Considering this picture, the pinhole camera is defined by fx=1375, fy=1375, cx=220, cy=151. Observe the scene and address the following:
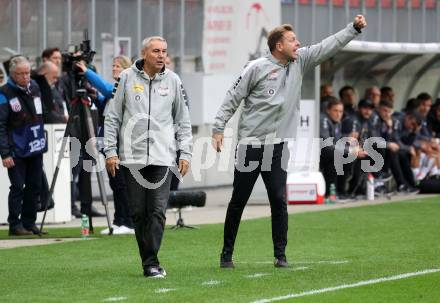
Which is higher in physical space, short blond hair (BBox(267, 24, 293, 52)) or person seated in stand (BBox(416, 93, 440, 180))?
short blond hair (BBox(267, 24, 293, 52))

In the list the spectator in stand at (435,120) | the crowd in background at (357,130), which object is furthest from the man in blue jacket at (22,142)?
the spectator in stand at (435,120)

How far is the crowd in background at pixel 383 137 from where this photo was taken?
2220cm

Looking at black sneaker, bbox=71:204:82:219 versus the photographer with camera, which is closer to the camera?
the photographer with camera

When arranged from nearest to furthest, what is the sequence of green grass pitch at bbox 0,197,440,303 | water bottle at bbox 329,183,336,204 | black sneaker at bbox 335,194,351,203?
green grass pitch at bbox 0,197,440,303, water bottle at bbox 329,183,336,204, black sneaker at bbox 335,194,351,203

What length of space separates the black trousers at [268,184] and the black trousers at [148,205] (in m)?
0.85

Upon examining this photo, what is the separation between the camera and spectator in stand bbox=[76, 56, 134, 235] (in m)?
15.5

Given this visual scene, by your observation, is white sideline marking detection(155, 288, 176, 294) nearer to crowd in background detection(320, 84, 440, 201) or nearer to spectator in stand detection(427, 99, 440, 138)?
crowd in background detection(320, 84, 440, 201)

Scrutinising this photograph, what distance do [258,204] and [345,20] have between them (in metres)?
10.6

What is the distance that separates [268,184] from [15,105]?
4855 mm

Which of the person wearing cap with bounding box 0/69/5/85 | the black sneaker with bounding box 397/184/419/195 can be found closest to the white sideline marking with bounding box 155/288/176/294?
the person wearing cap with bounding box 0/69/5/85

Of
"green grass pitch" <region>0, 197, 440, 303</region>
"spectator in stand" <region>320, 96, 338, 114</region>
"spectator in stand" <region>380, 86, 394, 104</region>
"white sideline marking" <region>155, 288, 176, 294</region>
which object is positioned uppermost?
"spectator in stand" <region>380, 86, 394, 104</region>

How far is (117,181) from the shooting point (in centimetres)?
1614

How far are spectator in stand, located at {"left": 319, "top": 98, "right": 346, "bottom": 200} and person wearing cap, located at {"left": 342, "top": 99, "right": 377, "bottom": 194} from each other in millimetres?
265

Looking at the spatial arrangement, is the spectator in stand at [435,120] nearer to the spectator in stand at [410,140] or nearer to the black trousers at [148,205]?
the spectator in stand at [410,140]
